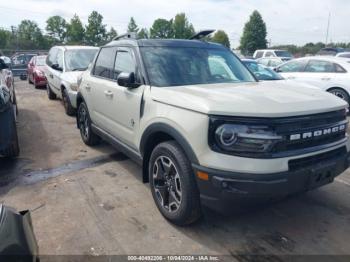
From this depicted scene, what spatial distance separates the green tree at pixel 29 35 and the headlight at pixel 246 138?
2548 inches

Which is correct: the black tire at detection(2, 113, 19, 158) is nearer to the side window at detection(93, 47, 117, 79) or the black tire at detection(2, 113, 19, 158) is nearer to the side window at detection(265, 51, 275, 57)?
the side window at detection(93, 47, 117, 79)

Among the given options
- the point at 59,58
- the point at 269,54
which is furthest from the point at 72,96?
the point at 269,54

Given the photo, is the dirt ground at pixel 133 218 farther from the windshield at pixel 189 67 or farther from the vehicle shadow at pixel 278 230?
the windshield at pixel 189 67

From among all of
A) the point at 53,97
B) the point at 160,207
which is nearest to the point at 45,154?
the point at 160,207

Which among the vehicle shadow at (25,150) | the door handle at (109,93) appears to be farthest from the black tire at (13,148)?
the door handle at (109,93)

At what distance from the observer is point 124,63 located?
421cm

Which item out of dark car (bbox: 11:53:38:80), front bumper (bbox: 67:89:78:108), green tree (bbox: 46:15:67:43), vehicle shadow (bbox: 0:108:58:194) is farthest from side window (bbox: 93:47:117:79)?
green tree (bbox: 46:15:67:43)

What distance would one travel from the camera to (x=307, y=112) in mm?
2764

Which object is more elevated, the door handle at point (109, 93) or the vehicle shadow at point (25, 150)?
the door handle at point (109, 93)

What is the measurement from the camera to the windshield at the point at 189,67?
3.66 meters

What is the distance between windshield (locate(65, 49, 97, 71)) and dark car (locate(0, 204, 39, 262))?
6990mm

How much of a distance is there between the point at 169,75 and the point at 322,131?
1703mm

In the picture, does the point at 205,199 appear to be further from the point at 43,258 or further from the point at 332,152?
the point at 43,258

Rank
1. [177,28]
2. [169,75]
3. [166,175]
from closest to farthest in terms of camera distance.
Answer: [166,175] → [169,75] → [177,28]
